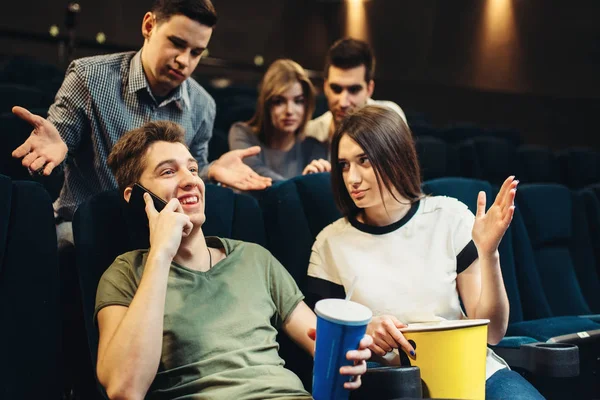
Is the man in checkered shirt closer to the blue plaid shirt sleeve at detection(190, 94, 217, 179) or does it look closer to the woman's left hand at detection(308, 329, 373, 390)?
the blue plaid shirt sleeve at detection(190, 94, 217, 179)

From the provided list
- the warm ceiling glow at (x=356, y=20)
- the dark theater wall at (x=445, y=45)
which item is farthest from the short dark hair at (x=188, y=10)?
the warm ceiling glow at (x=356, y=20)

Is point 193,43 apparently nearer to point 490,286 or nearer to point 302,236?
point 302,236

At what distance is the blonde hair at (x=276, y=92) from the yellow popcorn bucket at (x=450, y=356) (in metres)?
1.34

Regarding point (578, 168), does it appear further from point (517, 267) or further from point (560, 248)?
point (517, 267)

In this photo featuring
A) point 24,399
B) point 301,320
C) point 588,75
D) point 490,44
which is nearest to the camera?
point 24,399

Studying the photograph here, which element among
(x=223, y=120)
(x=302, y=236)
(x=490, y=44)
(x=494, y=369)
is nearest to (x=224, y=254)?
(x=302, y=236)

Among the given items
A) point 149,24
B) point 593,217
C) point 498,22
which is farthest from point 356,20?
point 149,24

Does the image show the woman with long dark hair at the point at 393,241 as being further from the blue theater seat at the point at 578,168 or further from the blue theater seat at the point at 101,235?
the blue theater seat at the point at 578,168

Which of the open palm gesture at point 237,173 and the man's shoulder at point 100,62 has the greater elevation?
the man's shoulder at point 100,62

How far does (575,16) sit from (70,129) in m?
3.69

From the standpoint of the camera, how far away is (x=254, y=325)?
3.85ft

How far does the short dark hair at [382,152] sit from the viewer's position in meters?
1.37

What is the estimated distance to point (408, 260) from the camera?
1360mm

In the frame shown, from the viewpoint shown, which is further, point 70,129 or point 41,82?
point 41,82
